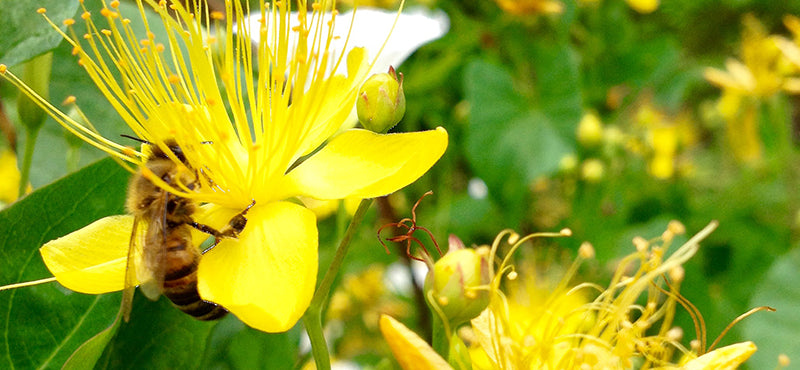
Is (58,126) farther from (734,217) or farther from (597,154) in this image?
(734,217)

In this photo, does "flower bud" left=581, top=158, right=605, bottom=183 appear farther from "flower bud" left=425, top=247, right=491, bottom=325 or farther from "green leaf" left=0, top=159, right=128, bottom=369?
"green leaf" left=0, top=159, right=128, bottom=369

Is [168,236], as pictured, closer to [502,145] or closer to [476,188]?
[502,145]

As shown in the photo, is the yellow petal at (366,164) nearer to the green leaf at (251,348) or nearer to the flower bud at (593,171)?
the green leaf at (251,348)

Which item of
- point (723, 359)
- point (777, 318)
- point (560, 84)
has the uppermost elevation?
point (723, 359)

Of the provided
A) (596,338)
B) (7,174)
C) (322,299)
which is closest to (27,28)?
(322,299)

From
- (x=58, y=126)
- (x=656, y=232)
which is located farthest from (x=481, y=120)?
(x=58, y=126)

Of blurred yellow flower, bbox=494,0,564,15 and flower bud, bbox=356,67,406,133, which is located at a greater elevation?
flower bud, bbox=356,67,406,133

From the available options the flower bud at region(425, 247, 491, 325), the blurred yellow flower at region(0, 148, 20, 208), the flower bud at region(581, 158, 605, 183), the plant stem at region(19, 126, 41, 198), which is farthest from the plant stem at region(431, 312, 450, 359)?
the blurred yellow flower at region(0, 148, 20, 208)
